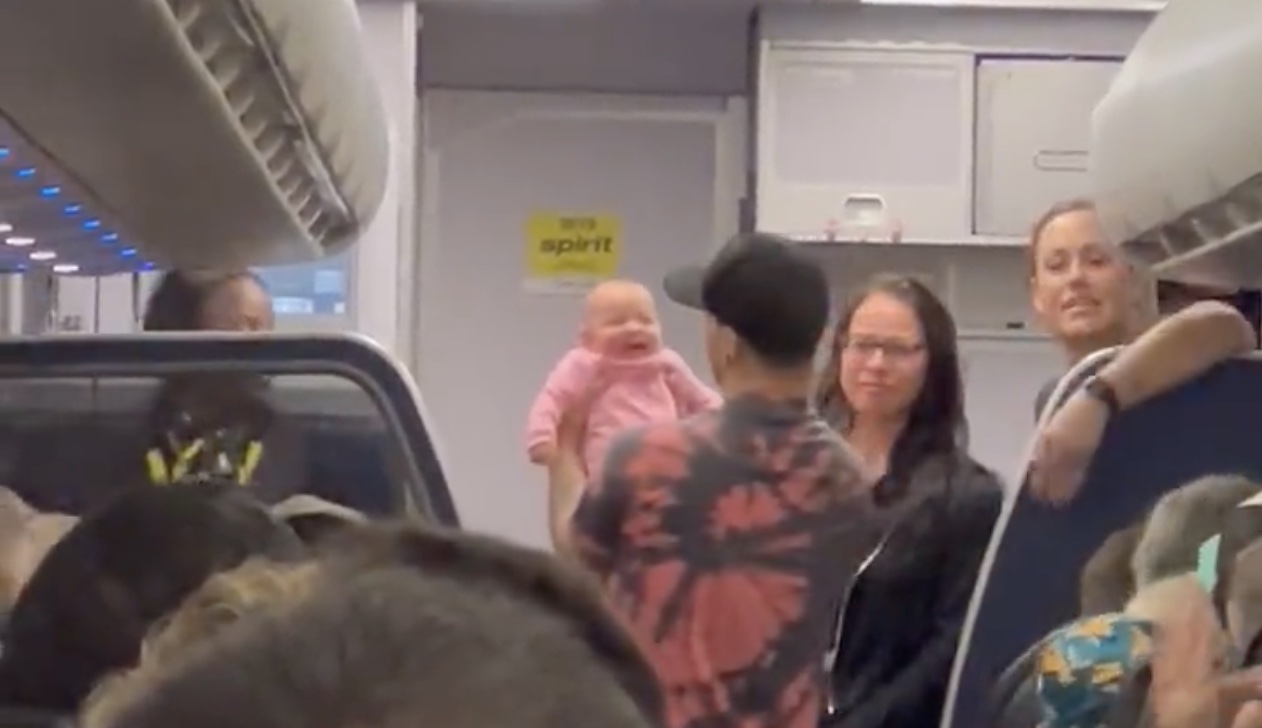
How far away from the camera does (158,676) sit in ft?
1.49

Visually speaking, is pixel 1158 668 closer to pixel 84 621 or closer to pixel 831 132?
pixel 84 621

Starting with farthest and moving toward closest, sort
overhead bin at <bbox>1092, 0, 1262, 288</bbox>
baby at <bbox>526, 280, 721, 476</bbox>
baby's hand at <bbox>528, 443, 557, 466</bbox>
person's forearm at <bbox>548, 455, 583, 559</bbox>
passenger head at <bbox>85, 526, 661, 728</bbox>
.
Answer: baby's hand at <bbox>528, 443, 557, 466</bbox>
baby at <bbox>526, 280, 721, 476</bbox>
person's forearm at <bbox>548, 455, 583, 559</bbox>
overhead bin at <bbox>1092, 0, 1262, 288</bbox>
passenger head at <bbox>85, 526, 661, 728</bbox>

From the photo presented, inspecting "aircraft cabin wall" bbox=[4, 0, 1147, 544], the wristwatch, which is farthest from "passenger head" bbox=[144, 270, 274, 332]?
"aircraft cabin wall" bbox=[4, 0, 1147, 544]

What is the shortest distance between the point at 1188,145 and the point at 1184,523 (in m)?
0.66

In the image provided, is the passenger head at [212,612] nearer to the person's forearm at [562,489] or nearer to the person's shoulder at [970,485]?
the person's shoulder at [970,485]

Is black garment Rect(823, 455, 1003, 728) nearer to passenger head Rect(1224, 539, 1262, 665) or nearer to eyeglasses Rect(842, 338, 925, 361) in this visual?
eyeglasses Rect(842, 338, 925, 361)

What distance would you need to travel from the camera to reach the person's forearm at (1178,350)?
1.48 metres

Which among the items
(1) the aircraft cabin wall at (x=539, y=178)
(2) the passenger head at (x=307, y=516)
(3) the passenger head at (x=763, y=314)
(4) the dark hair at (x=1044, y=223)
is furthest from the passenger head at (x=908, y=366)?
(1) the aircraft cabin wall at (x=539, y=178)

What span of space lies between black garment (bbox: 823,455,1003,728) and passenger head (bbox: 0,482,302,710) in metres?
1.32

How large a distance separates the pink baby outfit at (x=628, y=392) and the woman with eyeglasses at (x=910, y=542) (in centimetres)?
60

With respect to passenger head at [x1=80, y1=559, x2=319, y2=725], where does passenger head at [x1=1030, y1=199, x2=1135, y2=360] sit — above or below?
above

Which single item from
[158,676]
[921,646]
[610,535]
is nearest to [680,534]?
[610,535]

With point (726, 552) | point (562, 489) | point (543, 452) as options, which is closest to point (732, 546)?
point (726, 552)

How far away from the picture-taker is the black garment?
216cm
